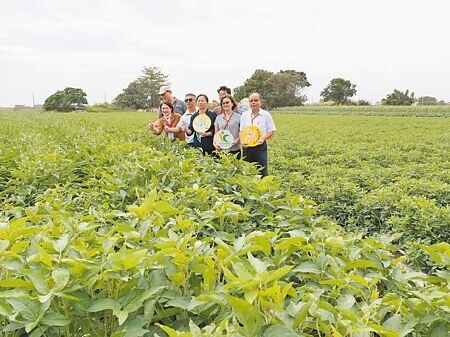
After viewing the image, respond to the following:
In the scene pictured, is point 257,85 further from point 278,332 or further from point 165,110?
point 278,332

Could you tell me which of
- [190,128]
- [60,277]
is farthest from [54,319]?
[190,128]

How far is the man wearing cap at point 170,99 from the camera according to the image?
7.97 metres

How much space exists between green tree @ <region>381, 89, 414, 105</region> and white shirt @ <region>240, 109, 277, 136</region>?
230ft

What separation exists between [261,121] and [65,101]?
69.1 m

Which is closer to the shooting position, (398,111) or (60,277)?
(60,277)

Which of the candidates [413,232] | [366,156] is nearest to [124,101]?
[366,156]

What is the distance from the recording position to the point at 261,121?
6695 millimetres

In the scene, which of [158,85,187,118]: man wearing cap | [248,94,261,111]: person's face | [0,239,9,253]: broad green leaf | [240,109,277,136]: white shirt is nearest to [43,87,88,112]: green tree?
[158,85,187,118]: man wearing cap

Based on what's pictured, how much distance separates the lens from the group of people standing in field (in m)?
6.58

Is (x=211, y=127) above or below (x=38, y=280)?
above

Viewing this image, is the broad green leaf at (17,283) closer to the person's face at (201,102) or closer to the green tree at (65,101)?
the person's face at (201,102)

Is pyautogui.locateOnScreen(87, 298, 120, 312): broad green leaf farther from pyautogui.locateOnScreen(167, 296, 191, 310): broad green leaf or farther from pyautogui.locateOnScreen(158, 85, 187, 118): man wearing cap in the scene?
pyautogui.locateOnScreen(158, 85, 187, 118): man wearing cap

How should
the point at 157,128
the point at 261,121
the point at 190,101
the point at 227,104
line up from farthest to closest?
1. the point at 190,101
2. the point at 157,128
3. the point at 227,104
4. the point at 261,121

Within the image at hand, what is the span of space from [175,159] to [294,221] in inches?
73.8
